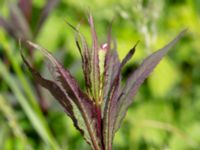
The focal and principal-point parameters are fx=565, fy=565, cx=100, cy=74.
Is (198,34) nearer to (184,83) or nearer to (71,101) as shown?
(184,83)

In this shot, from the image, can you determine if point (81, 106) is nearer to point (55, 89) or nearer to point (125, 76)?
point (55, 89)

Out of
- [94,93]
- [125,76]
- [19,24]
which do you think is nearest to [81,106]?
[94,93]

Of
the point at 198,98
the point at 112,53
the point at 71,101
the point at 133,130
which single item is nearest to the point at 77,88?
the point at 71,101

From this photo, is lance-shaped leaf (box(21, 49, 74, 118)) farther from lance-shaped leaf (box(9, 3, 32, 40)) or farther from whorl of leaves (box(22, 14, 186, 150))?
lance-shaped leaf (box(9, 3, 32, 40))

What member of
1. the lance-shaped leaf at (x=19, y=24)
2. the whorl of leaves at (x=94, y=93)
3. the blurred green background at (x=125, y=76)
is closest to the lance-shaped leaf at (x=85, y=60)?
the whorl of leaves at (x=94, y=93)

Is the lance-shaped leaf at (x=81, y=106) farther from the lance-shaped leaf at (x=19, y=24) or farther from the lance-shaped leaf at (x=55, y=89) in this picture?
the lance-shaped leaf at (x=19, y=24)

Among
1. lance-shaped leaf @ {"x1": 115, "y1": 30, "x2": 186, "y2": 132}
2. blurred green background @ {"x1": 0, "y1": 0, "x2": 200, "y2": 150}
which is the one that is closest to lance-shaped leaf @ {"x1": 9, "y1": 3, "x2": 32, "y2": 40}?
blurred green background @ {"x1": 0, "y1": 0, "x2": 200, "y2": 150}
